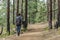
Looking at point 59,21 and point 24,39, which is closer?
point 24,39

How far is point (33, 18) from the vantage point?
5962 cm

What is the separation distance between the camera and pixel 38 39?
51.1ft

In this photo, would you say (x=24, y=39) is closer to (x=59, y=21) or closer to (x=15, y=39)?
(x=15, y=39)

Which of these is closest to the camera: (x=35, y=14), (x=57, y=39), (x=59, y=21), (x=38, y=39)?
(x=57, y=39)

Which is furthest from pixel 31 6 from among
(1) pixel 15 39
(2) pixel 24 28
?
(1) pixel 15 39

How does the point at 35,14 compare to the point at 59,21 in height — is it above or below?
below

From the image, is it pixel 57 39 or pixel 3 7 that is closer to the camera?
pixel 57 39

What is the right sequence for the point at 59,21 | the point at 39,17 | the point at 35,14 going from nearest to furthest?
the point at 59,21
the point at 39,17
the point at 35,14

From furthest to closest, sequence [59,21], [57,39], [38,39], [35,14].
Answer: [35,14] → [59,21] → [38,39] → [57,39]

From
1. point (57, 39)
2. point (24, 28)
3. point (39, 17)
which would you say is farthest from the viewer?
point (39, 17)

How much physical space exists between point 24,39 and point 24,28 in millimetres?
9489

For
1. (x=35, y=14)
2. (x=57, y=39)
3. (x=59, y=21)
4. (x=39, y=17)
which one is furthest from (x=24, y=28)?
(x=35, y=14)

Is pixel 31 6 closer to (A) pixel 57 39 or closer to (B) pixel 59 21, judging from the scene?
(B) pixel 59 21

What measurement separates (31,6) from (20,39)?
124ft
